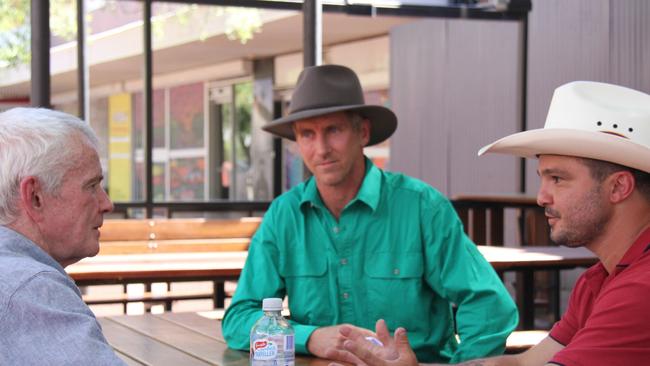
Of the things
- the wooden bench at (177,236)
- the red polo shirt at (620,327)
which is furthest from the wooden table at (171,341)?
the wooden bench at (177,236)

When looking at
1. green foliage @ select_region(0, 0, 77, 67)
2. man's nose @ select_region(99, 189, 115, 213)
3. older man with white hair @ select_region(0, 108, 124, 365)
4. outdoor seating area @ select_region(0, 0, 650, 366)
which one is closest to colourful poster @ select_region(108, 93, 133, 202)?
outdoor seating area @ select_region(0, 0, 650, 366)

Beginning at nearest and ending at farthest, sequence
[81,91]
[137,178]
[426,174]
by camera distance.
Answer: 1. [81,91]
2. [137,178]
3. [426,174]

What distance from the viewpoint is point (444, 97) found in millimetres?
13320

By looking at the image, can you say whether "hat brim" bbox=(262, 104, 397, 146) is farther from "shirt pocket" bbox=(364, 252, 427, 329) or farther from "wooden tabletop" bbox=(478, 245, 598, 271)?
"wooden tabletop" bbox=(478, 245, 598, 271)

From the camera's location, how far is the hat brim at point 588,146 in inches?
92.6

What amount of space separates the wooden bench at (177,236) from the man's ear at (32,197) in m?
4.31

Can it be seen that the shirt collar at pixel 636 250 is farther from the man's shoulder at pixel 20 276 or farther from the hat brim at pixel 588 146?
the man's shoulder at pixel 20 276

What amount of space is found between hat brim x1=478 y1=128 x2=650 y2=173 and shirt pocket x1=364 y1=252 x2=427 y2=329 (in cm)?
78

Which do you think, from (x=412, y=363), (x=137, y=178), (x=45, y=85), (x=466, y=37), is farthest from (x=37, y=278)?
(x=466, y=37)

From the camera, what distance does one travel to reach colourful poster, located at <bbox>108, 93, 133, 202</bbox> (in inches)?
425

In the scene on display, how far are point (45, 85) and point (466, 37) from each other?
748 centimetres

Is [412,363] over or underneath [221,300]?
over

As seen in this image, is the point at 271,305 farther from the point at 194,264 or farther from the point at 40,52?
the point at 40,52

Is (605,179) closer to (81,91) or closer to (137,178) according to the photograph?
(81,91)
